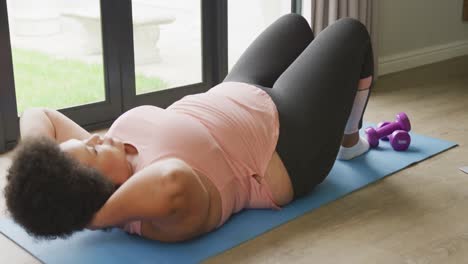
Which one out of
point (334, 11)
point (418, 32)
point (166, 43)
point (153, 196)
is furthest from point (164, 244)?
point (418, 32)

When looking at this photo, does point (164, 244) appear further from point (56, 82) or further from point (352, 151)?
point (56, 82)

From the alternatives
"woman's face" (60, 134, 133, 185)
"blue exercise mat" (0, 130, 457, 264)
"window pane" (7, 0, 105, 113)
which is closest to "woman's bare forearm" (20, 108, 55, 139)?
"woman's face" (60, 134, 133, 185)

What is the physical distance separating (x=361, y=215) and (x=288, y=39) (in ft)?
2.23

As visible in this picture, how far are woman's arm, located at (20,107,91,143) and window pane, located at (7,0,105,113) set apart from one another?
3.16 feet

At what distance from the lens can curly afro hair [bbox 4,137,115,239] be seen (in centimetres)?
145

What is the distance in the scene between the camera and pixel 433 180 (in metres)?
2.20

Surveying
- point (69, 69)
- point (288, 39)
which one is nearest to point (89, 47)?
point (69, 69)

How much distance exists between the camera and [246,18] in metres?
3.69

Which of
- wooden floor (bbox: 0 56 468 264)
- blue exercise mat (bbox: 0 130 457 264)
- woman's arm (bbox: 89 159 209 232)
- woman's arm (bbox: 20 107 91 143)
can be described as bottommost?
wooden floor (bbox: 0 56 468 264)

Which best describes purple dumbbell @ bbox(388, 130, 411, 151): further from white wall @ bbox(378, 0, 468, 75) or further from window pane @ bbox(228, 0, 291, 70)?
white wall @ bbox(378, 0, 468, 75)

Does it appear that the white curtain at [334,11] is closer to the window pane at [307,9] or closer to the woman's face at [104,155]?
the window pane at [307,9]

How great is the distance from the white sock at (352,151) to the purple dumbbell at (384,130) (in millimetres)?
83

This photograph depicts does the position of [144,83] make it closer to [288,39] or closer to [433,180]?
[288,39]

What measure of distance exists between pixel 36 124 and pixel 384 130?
1.38 metres
